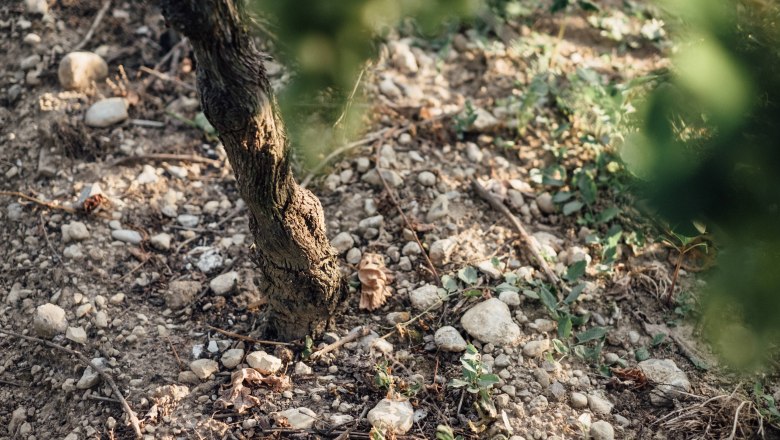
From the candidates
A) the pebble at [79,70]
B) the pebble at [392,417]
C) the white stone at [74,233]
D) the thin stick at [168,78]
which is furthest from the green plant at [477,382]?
the pebble at [79,70]

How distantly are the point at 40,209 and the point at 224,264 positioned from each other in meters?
0.65

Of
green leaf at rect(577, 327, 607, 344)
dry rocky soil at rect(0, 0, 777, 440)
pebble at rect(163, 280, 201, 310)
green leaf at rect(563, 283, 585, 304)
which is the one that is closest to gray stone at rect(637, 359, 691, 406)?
dry rocky soil at rect(0, 0, 777, 440)

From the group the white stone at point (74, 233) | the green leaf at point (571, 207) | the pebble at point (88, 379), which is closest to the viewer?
the pebble at point (88, 379)

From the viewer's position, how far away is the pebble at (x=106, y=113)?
255 centimetres

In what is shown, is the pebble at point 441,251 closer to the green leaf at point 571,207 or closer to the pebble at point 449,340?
the pebble at point 449,340

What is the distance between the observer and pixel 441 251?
2213 millimetres

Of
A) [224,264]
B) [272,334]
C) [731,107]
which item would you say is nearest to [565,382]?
[272,334]

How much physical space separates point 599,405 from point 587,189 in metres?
0.81

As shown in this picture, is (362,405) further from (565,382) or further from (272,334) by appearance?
(565,382)

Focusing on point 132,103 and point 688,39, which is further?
point 132,103

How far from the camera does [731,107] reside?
0.86 metres

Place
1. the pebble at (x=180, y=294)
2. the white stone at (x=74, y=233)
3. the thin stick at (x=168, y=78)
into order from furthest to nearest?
the thin stick at (x=168, y=78) → the white stone at (x=74, y=233) → the pebble at (x=180, y=294)

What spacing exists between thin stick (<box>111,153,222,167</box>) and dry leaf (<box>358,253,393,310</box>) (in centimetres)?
75

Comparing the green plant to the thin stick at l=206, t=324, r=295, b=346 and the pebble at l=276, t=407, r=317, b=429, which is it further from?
the thin stick at l=206, t=324, r=295, b=346
